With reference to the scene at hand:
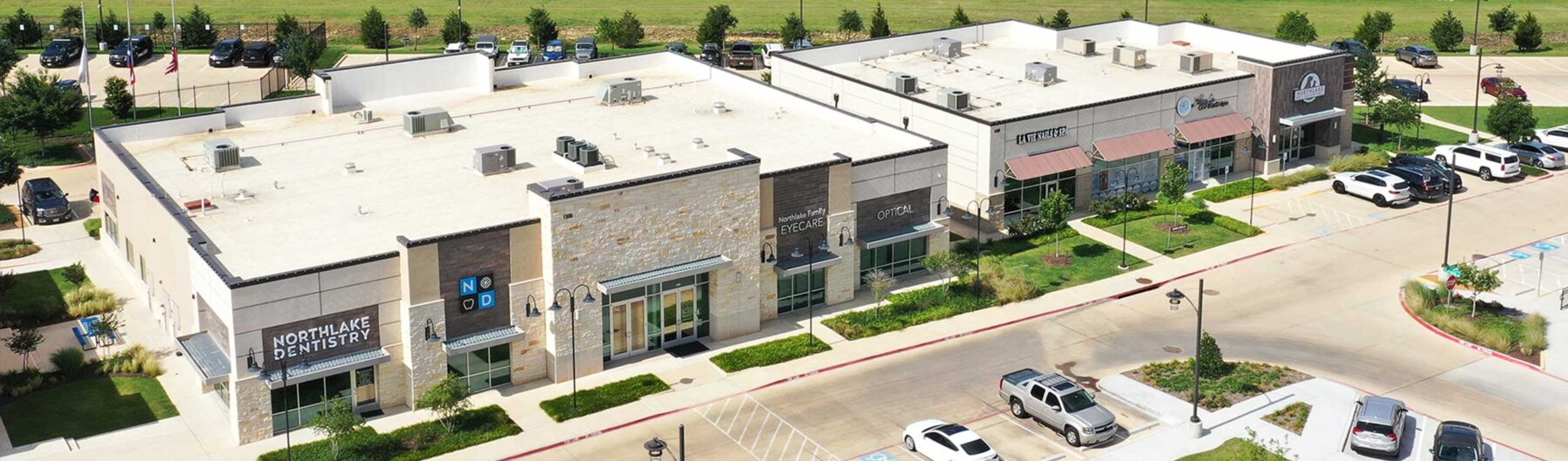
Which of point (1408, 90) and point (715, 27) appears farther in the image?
point (715, 27)

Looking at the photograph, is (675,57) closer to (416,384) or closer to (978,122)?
(978,122)

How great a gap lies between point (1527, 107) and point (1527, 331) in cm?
3305

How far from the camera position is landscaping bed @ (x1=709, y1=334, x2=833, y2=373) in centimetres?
6047

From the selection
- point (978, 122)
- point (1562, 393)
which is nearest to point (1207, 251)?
point (978, 122)

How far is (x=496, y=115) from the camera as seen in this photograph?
76.0 m

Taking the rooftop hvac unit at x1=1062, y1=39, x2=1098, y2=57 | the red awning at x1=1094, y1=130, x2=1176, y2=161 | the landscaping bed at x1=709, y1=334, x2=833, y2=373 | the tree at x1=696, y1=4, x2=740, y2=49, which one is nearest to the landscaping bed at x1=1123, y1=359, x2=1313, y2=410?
the landscaping bed at x1=709, y1=334, x2=833, y2=373

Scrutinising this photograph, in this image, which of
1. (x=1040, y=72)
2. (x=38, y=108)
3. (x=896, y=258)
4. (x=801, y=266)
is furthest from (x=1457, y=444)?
(x=38, y=108)

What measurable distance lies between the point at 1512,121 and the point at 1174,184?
26868 millimetres

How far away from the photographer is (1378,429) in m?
52.0

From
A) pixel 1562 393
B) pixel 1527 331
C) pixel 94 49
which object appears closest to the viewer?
pixel 1562 393

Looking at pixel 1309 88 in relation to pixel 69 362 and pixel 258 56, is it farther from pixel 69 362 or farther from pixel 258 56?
pixel 258 56

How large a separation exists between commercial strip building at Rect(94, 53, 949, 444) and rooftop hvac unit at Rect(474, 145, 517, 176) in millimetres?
95

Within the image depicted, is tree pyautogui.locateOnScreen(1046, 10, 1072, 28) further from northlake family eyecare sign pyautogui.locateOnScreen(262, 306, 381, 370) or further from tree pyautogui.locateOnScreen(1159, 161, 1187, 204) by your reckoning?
northlake family eyecare sign pyautogui.locateOnScreen(262, 306, 381, 370)

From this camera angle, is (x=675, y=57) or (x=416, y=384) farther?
(x=675, y=57)
